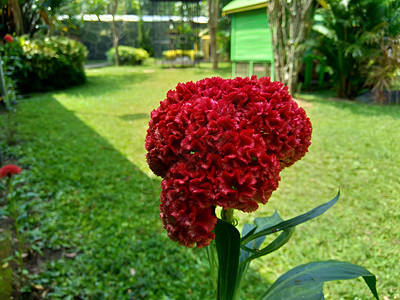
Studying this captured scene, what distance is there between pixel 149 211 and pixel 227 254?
239cm

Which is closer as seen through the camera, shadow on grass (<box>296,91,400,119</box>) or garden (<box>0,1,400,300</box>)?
garden (<box>0,1,400,300</box>)

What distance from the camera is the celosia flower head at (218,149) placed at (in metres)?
0.84

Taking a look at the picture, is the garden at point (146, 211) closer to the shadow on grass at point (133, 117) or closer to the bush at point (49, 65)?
the shadow on grass at point (133, 117)

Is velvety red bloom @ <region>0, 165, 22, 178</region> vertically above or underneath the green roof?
underneath

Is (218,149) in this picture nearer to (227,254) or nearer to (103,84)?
(227,254)

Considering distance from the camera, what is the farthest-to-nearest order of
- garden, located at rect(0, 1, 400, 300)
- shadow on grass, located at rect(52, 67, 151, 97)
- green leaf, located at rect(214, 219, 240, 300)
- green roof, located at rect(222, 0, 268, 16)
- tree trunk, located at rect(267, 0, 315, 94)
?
shadow on grass, located at rect(52, 67, 151, 97)
green roof, located at rect(222, 0, 268, 16)
tree trunk, located at rect(267, 0, 315, 94)
garden, located at rect(0, 1, 400, 300)
green leaf, located at rect(214, 219, 240, 300)

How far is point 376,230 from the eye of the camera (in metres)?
2.91

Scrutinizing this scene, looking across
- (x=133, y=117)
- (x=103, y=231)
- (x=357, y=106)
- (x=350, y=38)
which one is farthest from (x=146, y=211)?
(x=350, y=38)

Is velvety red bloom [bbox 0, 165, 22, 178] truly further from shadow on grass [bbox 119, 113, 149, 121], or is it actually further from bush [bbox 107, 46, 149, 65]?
bush [bbox 107, 46, 149, 65]

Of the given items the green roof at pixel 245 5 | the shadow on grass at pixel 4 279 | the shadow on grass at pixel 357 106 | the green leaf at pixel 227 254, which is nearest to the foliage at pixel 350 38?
the shadow on grass at pixel 357 106

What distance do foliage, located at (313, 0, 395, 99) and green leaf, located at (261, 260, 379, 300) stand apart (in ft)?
22.4

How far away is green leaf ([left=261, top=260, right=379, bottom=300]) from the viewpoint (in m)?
1.11

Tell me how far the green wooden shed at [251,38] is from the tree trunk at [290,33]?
0.66 m

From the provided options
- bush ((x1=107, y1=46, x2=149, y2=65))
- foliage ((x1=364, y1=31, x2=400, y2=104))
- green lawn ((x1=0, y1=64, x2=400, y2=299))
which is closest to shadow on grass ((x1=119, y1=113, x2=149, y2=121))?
green lawn ((x1=0, y1=64, x2=400, y2=299))
